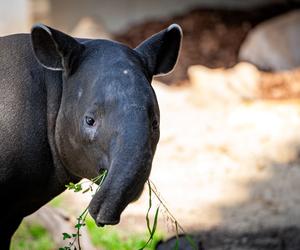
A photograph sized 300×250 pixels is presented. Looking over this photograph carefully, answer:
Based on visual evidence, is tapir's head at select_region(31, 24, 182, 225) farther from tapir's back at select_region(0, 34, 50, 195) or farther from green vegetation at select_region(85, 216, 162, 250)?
green vegetation at select_region(85, 216, 162, 250)

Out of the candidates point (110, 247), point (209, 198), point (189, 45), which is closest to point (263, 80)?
point (189, 45)

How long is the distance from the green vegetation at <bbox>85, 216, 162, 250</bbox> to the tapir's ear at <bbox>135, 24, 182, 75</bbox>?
1.89m

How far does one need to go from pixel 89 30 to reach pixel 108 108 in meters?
6.29

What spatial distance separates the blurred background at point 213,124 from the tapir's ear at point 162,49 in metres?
1.44

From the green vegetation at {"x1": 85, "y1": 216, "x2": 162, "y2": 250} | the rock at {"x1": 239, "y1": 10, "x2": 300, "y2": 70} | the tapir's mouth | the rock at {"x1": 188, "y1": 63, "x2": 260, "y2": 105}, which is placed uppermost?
the tapir's mouth

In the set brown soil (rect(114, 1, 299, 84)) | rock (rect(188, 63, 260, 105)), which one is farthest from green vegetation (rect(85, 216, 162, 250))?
brown soil (rect(114, 1, 299, 84))

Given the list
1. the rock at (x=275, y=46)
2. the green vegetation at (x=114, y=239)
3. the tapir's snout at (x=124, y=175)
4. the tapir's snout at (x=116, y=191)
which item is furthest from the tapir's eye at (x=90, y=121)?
the rock at (x=275, y=46)

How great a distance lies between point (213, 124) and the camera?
8047 millimetres

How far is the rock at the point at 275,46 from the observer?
9.74 m

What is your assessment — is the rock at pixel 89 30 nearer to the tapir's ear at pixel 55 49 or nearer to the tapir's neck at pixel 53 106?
the tapir's neck at pixel 53 106

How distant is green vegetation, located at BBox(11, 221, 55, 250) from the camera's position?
18.2 feet

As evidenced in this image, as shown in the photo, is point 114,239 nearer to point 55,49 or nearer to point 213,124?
point 55,49

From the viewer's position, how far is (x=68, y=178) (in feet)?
12.9

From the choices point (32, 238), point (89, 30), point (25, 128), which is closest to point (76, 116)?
point (25, 128)
